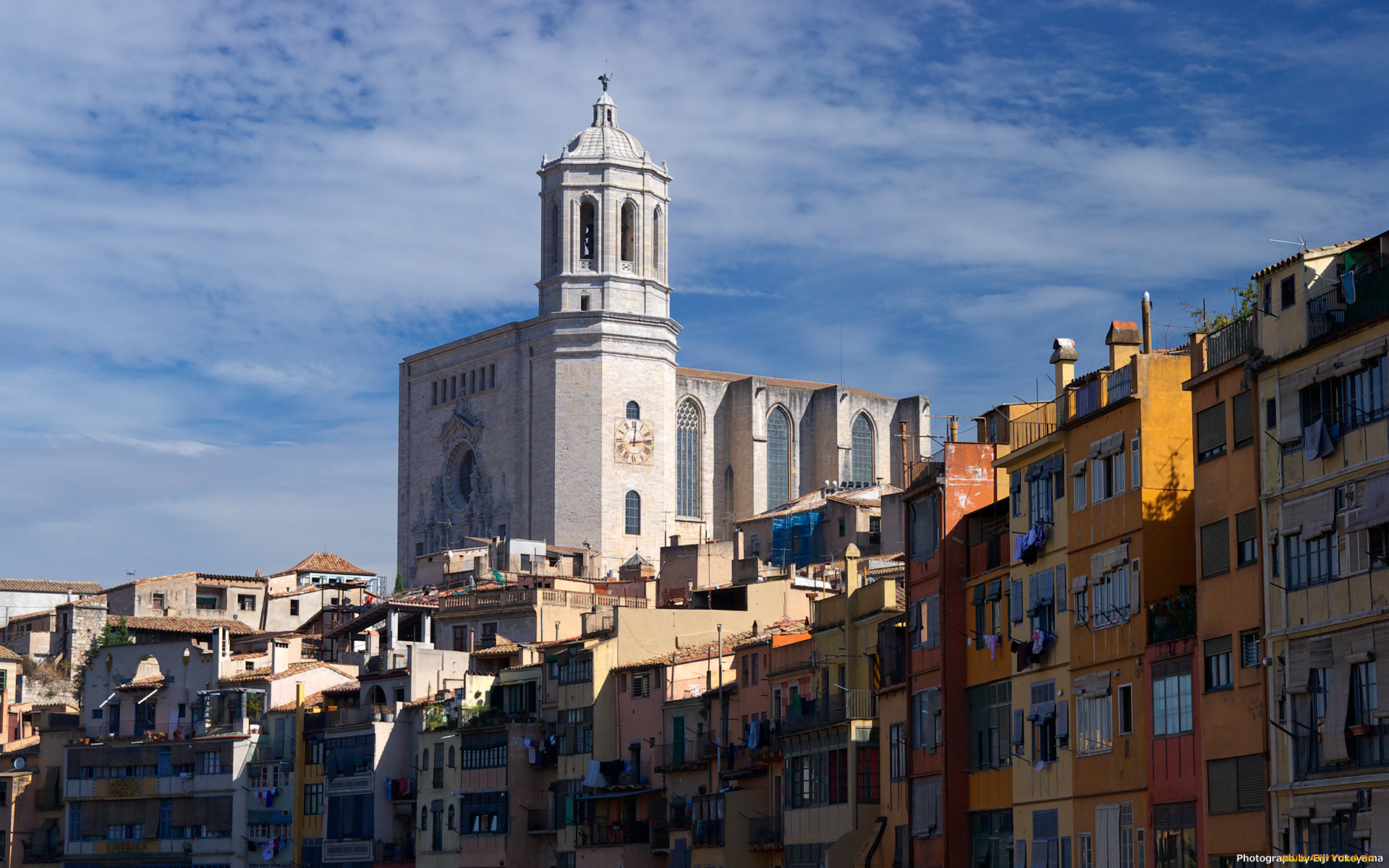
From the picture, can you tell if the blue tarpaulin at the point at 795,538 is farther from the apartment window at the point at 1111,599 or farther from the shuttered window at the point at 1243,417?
the shuttered window at the point at 1243,417

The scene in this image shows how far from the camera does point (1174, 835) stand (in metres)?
33.1

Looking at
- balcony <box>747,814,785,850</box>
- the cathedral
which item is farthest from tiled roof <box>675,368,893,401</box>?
balcony <box>747,814,785,850</box>

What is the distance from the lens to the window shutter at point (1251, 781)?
102ft

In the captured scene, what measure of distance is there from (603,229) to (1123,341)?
8780cm

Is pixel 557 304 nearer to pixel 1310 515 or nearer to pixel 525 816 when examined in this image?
pixel 525 816

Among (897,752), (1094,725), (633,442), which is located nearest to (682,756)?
(897,752)

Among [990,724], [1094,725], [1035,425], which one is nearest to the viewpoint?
[1094,725]

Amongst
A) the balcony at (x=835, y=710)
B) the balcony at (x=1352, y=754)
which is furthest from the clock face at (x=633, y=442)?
the balcony at (x=1352, y=754)

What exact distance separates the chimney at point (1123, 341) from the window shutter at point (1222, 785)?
8172mm

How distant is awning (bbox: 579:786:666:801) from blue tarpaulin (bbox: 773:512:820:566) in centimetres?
4270

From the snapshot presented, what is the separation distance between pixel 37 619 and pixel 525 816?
4167cm

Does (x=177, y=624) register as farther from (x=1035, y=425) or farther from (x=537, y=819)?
(x=1035, y=425)

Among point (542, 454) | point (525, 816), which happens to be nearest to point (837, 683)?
point (525, 816)

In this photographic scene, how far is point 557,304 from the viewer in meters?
123
